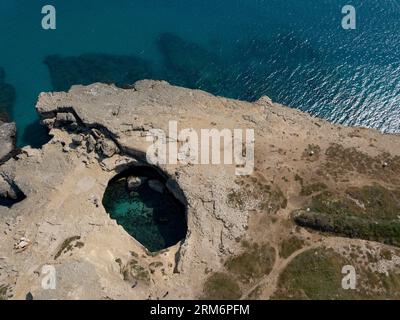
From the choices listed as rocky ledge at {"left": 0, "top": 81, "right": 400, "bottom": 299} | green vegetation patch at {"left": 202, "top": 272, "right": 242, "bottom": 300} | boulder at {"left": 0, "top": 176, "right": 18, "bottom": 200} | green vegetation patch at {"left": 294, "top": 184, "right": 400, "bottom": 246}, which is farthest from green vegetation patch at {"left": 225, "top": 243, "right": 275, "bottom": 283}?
boulder at {"left": 0, "top": 176, "right": 18, "bottom": 200}

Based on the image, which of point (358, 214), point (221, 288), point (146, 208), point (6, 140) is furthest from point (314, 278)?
point (6, 140)

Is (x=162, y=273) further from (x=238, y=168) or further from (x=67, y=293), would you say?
(x=238, y=168)

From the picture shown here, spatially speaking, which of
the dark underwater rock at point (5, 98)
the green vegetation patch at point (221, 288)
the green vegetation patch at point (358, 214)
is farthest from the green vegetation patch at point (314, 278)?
the dark underwater rock at point (5, 98)

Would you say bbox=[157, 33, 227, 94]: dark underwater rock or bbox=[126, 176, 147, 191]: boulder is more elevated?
bbox=[157, 33, 227, 94]: dark underwater rock

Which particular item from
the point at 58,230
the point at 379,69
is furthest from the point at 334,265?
the point at 379,69

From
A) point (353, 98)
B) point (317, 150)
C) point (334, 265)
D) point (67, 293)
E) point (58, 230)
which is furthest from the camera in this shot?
point (353, 98)

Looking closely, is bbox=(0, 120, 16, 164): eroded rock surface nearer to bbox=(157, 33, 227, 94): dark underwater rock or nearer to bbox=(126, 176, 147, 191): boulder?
bbox=(126, 176, 147, 191): boulder
